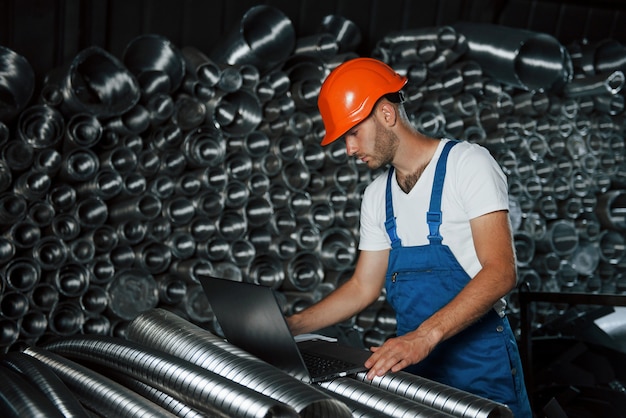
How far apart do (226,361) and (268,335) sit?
125 mm

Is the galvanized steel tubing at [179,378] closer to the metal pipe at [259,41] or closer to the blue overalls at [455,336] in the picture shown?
the blue overalls at [455,336]

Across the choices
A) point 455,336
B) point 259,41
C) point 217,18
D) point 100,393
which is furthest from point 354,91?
point 217,18

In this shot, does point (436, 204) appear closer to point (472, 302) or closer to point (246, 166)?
point (472, 302)

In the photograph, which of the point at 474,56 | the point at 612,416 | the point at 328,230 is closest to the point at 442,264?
the point at 612,416

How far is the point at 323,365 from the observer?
Result: 1.73m

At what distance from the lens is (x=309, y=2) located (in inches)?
168

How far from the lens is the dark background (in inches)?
138

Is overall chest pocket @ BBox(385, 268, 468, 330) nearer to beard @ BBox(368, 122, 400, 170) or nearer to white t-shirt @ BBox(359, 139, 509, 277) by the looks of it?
white t-shirt @ BBox(359, 139, 509, 277)

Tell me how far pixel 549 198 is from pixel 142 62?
2.57m

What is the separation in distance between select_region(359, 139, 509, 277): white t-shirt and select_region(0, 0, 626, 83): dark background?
6.46 feet

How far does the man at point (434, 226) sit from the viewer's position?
6.75 feet

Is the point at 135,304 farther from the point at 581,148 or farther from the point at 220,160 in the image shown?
the point at 581,148

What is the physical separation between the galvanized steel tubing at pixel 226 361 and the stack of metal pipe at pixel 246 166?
53.6 inches

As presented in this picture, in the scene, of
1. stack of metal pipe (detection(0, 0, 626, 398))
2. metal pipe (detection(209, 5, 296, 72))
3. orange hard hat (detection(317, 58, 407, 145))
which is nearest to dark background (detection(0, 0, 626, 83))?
metal pipe (detection(209, 5, 296, 72))
